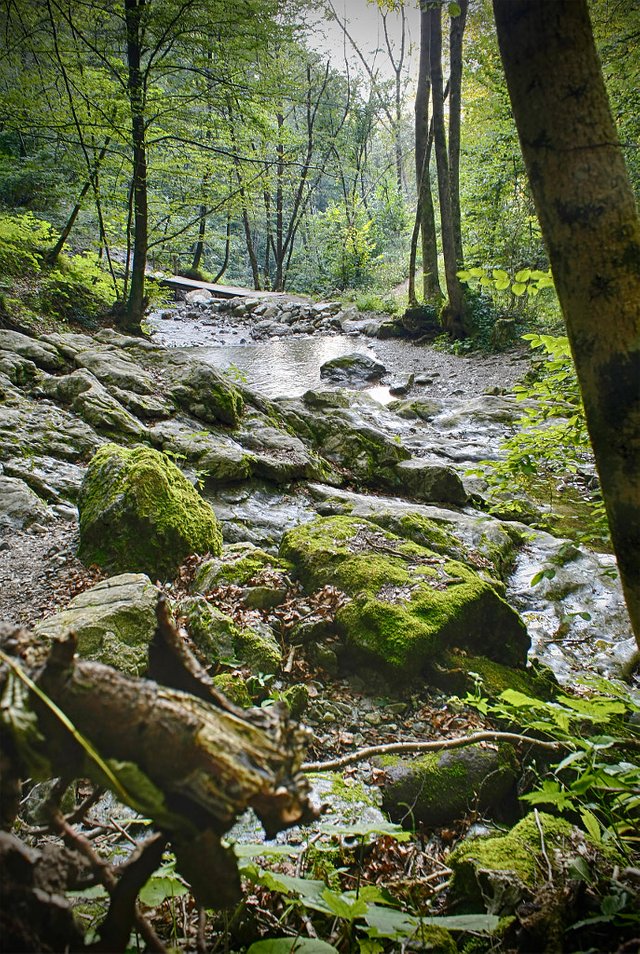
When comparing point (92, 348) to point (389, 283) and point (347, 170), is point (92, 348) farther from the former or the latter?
point (347, 170)

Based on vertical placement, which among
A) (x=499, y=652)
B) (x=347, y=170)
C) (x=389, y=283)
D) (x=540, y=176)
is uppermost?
(x=347, y=170)

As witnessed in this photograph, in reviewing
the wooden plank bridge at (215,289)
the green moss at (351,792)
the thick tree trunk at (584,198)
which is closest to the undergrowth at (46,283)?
the green moss at (351,792)

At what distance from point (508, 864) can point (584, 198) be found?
80.3 inches

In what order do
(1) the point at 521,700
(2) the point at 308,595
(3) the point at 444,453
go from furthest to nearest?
1. (3) the point at 444,453
2. (2) the point at 308,595
3. (1) the point at 521,700

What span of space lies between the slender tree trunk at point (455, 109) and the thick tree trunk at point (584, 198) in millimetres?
15550

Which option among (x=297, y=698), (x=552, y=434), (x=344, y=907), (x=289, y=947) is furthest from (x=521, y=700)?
(x=552, y=434)

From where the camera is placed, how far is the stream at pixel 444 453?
458cm

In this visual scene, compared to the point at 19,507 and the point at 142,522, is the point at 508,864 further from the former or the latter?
the point at 19,507

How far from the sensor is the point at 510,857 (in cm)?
174

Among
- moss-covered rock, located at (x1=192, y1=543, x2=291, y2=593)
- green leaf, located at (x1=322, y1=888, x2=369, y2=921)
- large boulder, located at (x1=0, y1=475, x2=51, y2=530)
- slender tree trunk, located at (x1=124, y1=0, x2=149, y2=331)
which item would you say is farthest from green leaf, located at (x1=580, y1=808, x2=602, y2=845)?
slender tree trunk, located at (x1=124, y1=0, x2=149, y2=331)

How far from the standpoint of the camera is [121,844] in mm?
1946

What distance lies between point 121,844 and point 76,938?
1.36 m

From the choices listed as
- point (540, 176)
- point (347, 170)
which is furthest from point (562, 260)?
point (347, 170)

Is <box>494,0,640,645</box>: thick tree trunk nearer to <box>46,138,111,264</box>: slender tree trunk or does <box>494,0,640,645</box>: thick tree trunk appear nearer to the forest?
the forest
